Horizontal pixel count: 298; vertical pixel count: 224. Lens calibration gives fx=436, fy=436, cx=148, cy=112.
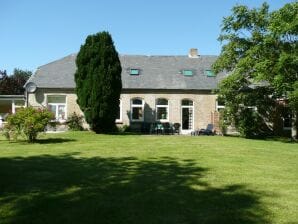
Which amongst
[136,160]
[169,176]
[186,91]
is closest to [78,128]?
[186,91]

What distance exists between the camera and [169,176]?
9.92 metres

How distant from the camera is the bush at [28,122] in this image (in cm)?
1784

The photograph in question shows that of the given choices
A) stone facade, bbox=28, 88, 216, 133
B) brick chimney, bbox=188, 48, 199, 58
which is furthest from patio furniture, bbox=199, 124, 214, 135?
brick chimney, bbox=188, 48, 199, 58

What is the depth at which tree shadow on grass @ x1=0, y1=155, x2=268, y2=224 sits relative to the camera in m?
6.55

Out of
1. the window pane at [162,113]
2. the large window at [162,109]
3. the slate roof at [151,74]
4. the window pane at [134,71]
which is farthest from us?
the window pane at [134,71]

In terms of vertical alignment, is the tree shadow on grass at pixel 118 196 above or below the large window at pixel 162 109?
below

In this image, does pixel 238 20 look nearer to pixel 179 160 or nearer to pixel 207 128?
pixel 207 128

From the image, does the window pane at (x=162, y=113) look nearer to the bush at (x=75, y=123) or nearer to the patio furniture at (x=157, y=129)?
the patio furniture at (x=157, y=129)

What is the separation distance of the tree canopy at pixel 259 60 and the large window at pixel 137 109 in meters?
6.33

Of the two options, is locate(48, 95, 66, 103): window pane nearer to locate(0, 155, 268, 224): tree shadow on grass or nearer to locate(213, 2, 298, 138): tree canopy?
locate(213, 2, 298, 138): tree canopy

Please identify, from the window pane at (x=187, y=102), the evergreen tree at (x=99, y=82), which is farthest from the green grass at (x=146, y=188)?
the window pane at (x=187, y=102)

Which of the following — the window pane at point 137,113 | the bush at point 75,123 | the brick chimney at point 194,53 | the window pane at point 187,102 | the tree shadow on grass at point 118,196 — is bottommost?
the tree shadow on grass at point 118,196

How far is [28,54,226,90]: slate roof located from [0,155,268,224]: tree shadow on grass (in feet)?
63.5

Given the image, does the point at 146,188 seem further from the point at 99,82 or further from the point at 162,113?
the point at 162,113
